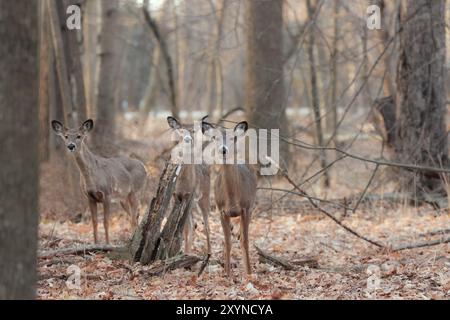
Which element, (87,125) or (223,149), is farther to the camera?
(87,125)

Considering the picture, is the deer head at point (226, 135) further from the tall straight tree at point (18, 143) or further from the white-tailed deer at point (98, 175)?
the tall straight tree at point (18, 143)

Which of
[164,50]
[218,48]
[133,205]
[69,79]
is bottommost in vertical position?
[133,205]

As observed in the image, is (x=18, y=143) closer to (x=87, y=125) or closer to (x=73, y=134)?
(x=73, y=134)

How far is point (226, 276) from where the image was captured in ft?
29.0

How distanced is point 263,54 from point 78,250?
28.3 ft

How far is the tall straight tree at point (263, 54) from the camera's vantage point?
1705 centimetres

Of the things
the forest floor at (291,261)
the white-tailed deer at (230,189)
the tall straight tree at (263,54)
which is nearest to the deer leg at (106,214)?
the forest floor at (291,261)

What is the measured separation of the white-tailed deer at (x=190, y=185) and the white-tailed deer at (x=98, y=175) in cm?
118

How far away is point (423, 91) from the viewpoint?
14180mm

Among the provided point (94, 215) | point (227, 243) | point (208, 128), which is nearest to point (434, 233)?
point (227, 243)

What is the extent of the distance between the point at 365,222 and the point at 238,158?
4066mm
